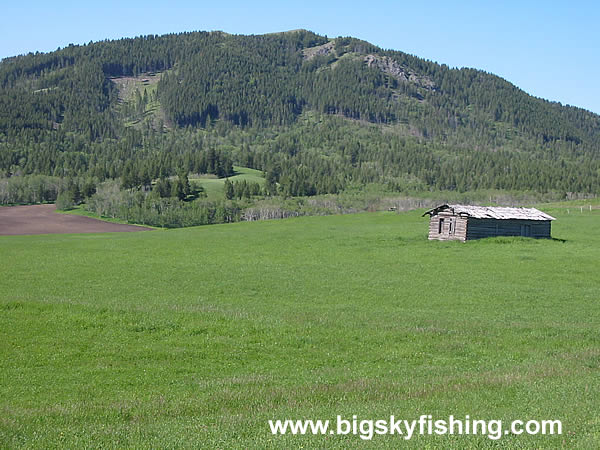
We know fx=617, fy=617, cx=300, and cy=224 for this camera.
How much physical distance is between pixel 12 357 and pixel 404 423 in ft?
44.4

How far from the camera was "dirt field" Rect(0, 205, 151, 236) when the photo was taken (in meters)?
115

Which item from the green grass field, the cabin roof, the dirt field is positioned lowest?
the dirt field

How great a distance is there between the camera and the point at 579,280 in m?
42.8

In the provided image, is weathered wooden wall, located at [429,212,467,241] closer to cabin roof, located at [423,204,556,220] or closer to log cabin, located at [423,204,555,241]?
log cabin, located at [423,204,555,241]

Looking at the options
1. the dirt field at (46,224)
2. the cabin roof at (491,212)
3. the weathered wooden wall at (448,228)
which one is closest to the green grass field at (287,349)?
the weathered wooden wall at (448,228)

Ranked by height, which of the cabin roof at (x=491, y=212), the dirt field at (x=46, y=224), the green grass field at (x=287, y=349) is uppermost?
the cabin roof at (x=491, y=212)

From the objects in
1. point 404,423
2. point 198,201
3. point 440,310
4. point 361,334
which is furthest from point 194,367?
point 198,201

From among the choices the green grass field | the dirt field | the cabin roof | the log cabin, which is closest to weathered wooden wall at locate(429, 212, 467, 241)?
the log cabin

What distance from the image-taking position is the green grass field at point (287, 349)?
1225 centimetres

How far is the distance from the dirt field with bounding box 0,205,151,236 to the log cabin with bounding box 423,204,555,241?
71.2m

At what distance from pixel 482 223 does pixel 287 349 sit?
5163cm

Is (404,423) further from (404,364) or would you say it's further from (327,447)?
(404,364)

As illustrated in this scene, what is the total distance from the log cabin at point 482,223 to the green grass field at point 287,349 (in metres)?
15.5

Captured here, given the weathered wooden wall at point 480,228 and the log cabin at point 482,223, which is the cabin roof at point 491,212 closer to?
the log cabin at point 482,223
